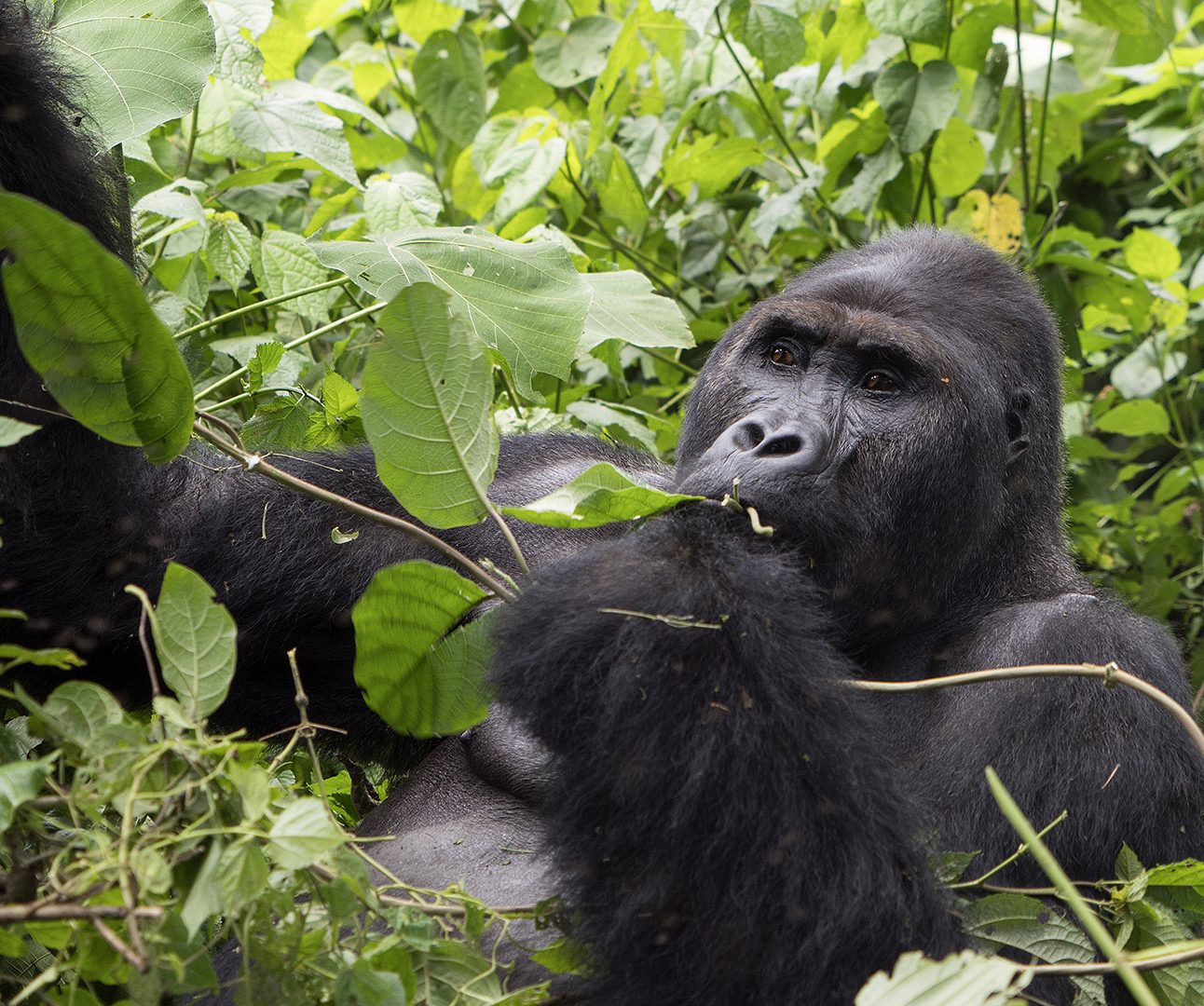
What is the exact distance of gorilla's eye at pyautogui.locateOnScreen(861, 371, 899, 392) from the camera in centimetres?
322

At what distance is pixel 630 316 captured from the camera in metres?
3.27

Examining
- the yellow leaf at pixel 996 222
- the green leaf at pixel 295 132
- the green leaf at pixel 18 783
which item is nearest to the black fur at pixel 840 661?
the green leaf at pixel 18 783

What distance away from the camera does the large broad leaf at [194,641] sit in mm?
1906

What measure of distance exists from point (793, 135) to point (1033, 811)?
153 inches

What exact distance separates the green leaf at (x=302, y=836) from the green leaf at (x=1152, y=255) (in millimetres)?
4480

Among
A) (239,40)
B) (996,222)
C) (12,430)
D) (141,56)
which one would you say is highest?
(141,56)

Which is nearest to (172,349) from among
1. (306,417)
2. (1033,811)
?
(306,417)

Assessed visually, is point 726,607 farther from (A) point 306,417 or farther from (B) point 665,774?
(A) point 306,417

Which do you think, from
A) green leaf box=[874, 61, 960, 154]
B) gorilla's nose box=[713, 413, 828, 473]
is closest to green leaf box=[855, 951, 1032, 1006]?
gorilla's nose box=[713, 413, 828, 473]

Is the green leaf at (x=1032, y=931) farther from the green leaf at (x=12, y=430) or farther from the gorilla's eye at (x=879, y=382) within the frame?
the green leaf at (x=12, y=430)

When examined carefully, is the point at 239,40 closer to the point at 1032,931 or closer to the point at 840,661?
the point at 840,661

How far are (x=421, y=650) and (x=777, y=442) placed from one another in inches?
35.3

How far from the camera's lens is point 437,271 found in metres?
2.79

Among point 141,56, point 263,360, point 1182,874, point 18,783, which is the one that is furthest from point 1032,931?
point 141,56
